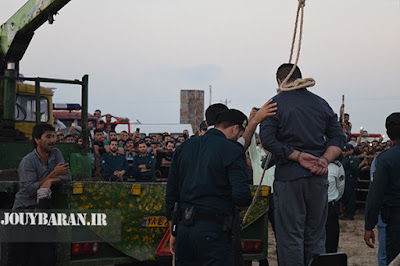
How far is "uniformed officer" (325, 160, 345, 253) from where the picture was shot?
293 inches

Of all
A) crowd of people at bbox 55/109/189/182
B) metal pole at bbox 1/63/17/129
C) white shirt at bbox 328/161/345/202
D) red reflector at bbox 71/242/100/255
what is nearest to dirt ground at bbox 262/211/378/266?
white shirt at bbox 328/161/345/202

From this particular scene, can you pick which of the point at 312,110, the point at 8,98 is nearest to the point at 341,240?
the point at 8,98

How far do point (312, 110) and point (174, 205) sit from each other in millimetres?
1353

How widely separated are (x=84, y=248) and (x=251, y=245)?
185 centimetres

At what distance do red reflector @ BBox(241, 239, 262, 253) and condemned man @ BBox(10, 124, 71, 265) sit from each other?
206 centimetres

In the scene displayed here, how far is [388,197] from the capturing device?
17.8 ft

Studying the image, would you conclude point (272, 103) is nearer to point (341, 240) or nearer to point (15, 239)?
point (15, 239)

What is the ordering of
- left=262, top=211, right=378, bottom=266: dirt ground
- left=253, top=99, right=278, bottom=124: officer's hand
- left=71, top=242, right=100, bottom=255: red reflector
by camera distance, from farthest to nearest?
1. left=262, top=211, right=378, bottom=266: dirt ground
2. left=71, top=242, right=100, bottom=255: red reflector
3. left=253, top=99, right=278, bottom=124: officer's hand

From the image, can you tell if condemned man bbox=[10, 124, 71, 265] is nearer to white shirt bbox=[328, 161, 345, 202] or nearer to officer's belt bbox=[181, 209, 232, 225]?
officer's belt bbox=[181, 209, 232, 225]

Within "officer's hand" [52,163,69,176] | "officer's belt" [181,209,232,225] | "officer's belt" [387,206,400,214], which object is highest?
"officer's hand" [52,163,69,176]

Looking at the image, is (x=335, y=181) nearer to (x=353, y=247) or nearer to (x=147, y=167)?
(x=353, y=247)

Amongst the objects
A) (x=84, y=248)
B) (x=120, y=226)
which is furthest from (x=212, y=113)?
(x=84, y=248)

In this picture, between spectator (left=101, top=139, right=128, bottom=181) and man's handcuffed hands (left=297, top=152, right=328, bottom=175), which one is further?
spectator (left=101, top=139, right=128, bottom=181)

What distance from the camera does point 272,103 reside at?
15.9ft
